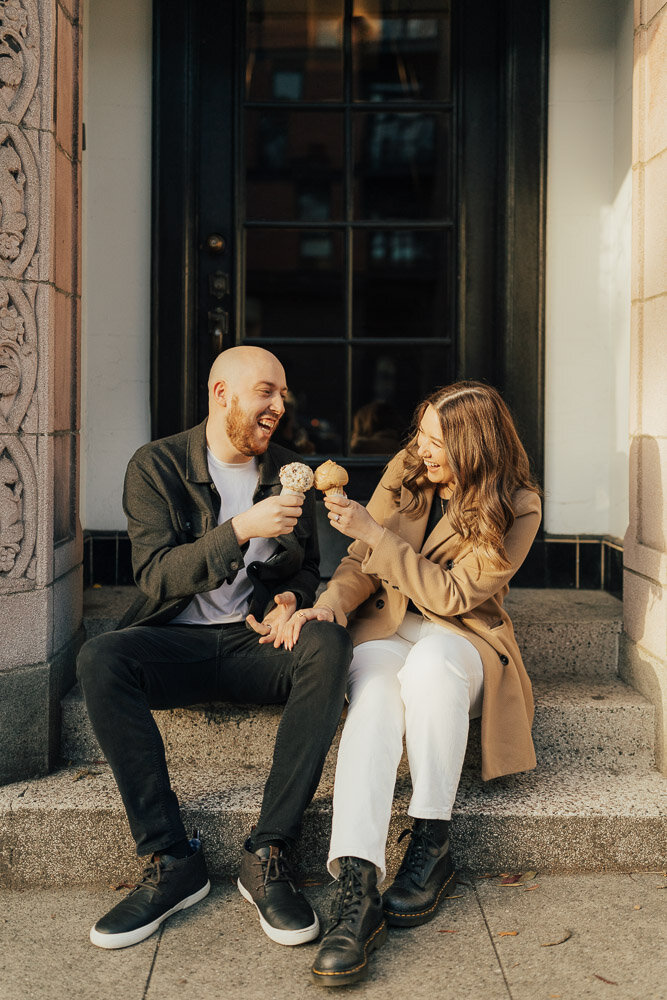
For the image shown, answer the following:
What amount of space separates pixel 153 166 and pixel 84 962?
3.34 meters

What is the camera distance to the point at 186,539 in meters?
3.23

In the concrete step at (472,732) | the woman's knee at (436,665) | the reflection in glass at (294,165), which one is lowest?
the concrete step at (472,732)

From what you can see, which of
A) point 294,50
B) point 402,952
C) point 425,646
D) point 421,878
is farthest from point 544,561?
point 294,50

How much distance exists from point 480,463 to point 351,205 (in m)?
1.96

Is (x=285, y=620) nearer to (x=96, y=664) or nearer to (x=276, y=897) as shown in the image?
(x=96, y=664)

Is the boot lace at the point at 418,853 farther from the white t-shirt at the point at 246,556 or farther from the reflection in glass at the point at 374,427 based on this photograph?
the reflection in glass at the point at 374,427

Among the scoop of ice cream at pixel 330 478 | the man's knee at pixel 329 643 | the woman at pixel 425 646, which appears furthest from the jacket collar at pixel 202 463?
the man's knee at pixel 329 643

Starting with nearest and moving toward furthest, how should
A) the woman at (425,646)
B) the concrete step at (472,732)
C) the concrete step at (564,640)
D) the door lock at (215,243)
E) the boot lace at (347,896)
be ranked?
the boot lace at (347,896) < the woman at (425,646) < the concrete step at (472,732) < the concrete step at (564,640) < the door lock at (215,243)

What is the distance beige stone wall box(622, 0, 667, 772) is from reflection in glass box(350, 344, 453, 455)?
1.18m

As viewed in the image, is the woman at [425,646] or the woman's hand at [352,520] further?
the woman's hand at [352,520]

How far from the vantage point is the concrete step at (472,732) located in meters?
3.42

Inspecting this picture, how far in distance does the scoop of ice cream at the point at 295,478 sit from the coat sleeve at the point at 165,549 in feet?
0.73

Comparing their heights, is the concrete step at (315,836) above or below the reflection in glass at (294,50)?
below

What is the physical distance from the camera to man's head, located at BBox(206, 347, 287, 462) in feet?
10.6
